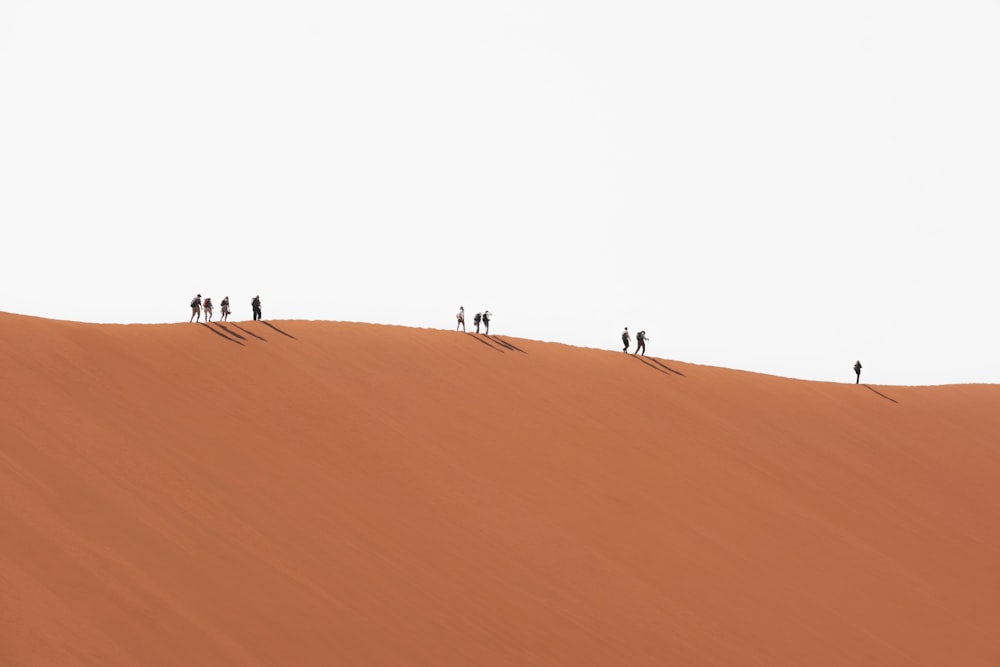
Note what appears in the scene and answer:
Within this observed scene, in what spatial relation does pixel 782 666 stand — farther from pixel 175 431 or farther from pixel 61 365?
pixel 61 365

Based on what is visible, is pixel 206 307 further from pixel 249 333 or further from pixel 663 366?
pixel 663 366

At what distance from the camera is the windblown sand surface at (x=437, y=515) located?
997cm

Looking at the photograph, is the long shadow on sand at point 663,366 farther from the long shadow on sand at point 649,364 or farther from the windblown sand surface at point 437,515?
the windblown sand surface at point 437,515

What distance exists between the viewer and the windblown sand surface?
9.97 meters

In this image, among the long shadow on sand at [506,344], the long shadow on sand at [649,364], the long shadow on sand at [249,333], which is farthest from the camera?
the long shadow on sand at [649,364]

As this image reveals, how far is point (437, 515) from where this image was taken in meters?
13.6

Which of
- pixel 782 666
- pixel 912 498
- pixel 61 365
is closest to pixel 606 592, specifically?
pixel 782 666

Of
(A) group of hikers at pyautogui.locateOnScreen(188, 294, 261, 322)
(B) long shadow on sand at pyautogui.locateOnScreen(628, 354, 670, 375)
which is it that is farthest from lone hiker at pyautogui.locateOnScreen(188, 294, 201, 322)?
(B) long shadow on sand at pyautogui.locateOnScreen(628, 354, 670, 375)

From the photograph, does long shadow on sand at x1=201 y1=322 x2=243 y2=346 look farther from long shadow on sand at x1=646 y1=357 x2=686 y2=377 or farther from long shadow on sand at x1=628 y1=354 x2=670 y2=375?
long shadow on sand at x1=646 y1=357 x2=686 y2=377

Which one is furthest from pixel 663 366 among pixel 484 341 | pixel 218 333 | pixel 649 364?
pixel 218 333

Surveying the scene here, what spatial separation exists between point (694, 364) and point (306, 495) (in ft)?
45.0

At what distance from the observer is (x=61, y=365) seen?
563 inches

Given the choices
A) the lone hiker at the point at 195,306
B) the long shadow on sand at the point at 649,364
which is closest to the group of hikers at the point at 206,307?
the lone hiker at the point at 195,306

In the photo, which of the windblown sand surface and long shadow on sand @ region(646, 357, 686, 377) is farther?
long shadow on sand @ region(646, 357, 686, 377)
